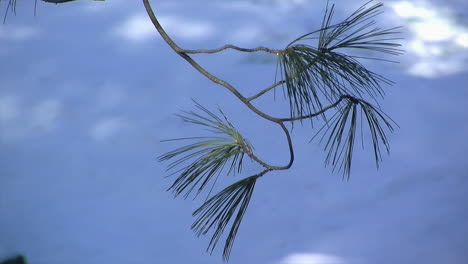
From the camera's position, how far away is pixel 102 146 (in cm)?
265

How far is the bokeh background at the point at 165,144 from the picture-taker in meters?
2.61

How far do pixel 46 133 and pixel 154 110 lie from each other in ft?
1.15

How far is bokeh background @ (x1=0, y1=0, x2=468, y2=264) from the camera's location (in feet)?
8.57

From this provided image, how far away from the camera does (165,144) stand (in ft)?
8.70

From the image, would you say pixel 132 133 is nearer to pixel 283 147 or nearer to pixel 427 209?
pixel 283 147

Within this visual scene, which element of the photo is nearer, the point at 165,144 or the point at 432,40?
the point at 165,144

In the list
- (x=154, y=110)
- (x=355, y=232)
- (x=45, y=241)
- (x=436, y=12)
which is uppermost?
(x=436, y=12)

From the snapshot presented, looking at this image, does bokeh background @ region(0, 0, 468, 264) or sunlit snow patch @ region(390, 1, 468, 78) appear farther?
sunlit snow patch @ region(390, 1, 468, 78)

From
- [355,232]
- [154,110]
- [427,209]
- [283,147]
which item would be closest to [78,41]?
[154,110]

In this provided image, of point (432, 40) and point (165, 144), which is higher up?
point (432, 40)

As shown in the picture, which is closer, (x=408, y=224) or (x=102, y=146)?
(x=102, y=146)

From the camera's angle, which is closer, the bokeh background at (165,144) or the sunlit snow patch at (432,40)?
the bokeh background at (165,144)

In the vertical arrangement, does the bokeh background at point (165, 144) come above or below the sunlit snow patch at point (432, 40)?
below

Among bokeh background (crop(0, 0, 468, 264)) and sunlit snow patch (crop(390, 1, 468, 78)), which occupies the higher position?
sunlit snow patch (crop(390, 1, 468, 78))
